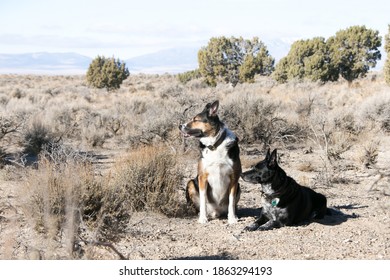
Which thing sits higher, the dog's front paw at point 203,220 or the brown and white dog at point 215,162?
the brown and white dog at point 215,162

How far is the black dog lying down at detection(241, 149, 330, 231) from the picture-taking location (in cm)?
790

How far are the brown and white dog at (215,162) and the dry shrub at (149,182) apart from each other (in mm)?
678

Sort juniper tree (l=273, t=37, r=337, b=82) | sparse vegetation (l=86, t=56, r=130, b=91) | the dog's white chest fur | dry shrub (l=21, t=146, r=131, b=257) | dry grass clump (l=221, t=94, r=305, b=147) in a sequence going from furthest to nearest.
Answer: juniper tree (l=273, t=37, r=337, b=82), sparse vegetation (l=86, t=56, r=130, b=91), dry grass clump (l=221, t=94, r=305, b=147), the dog's white chest fur, dry shrub (l=21, t=146, r=131, b=257)

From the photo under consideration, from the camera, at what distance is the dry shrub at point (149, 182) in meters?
8.97

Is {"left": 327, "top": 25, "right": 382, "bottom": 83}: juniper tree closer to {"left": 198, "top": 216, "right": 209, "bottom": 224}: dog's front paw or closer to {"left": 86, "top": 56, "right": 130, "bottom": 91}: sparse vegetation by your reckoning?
{"left": 86, "top": 56, "right": 130, "bottom": 91}: sparse vegetation

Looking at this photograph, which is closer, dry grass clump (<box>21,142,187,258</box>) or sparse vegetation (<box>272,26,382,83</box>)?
dry grass clump (<box>21,142,187,258</box>)

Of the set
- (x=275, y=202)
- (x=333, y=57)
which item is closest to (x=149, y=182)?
(x=275, y=202)

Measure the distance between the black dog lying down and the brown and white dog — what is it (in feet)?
1.08

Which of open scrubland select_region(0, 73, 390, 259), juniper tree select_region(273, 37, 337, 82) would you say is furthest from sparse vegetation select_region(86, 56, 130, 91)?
open scrubland select_region(0, 73, 390, 259)

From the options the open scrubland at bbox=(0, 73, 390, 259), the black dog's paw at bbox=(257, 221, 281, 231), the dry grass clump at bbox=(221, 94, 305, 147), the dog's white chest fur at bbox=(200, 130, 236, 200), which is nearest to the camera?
the open scrubland at bbox=(0, 73, 390, 259)

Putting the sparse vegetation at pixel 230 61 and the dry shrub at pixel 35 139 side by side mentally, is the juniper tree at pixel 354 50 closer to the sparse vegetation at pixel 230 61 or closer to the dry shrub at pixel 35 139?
the sparse vegetation at pixel 230 61

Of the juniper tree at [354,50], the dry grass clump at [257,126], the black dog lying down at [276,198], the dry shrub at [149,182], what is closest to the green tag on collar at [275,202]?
the black dog lying down at [276,198]

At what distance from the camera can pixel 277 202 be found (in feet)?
25.9

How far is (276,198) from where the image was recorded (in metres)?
7.91
